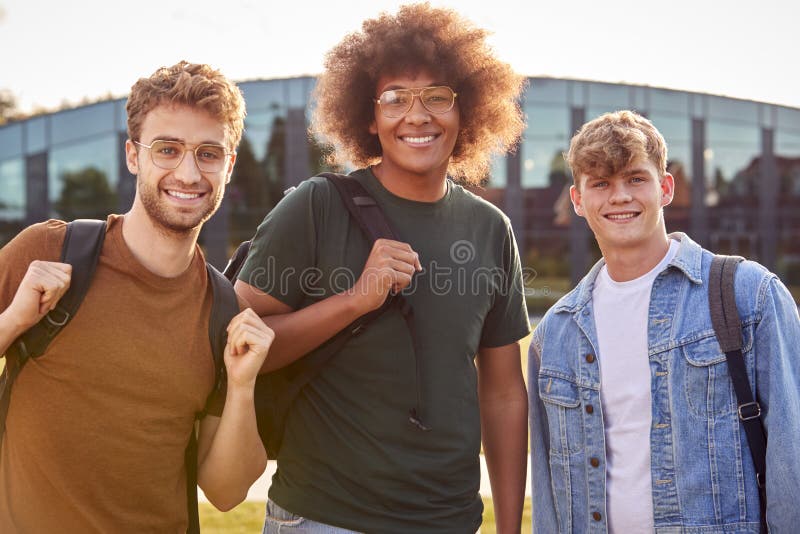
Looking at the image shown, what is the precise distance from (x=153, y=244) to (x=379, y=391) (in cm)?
97

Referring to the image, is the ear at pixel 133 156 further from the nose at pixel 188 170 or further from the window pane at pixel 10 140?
the window pane at pixel 10 140

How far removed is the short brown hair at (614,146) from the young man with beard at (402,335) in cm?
43

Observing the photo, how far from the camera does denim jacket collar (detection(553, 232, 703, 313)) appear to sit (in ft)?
10.5

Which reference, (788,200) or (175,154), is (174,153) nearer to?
(175,154)

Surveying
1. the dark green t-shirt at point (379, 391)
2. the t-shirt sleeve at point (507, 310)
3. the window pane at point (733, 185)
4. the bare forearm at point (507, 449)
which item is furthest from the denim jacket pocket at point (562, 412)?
the window pane at point (733, 185)

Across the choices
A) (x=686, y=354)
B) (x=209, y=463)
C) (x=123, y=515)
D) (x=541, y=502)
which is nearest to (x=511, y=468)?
(x=541, y=502)

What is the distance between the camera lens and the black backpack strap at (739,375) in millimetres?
2910

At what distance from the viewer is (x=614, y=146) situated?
3.24 metres

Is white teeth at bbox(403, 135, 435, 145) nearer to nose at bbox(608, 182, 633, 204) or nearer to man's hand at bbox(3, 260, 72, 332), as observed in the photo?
nose at bbox(608, 182, 633, 204)

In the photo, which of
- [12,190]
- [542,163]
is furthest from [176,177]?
[12,190]

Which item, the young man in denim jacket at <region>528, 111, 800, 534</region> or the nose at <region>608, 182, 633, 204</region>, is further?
the nose at <region>608, 182, 633, 204</region>

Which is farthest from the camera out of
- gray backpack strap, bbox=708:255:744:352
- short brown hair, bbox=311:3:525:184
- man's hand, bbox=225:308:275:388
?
short brown hair, bbox=311:3:525:184

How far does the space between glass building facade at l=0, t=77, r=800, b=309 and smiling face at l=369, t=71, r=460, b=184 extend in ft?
70.6

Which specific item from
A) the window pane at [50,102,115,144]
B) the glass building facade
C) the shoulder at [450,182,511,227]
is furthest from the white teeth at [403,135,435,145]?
the window pane at [50,102,115,144]
